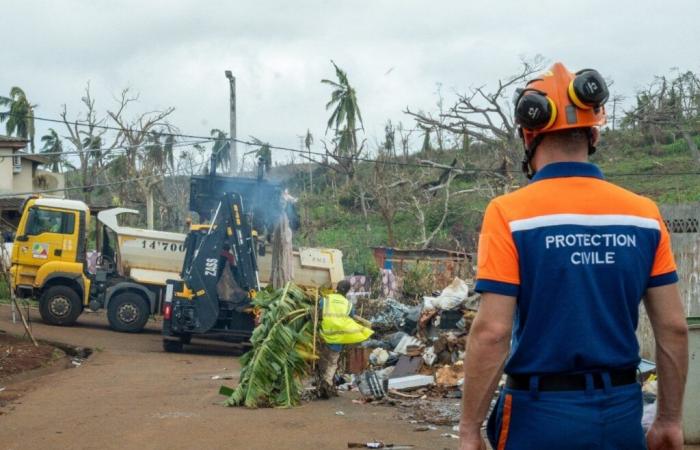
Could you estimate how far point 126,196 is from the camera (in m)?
46.5

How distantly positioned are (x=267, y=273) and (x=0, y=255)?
6.44 m

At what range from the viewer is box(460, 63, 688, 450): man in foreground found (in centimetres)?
301

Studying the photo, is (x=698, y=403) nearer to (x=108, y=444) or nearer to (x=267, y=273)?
(x=108, y=444)

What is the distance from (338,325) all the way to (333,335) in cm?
14

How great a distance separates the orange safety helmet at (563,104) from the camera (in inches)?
125

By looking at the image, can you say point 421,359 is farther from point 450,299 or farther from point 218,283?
point 218,283

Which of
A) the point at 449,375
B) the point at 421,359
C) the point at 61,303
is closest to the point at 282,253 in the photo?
the point at 61,303

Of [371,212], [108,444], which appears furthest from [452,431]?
[371,212]

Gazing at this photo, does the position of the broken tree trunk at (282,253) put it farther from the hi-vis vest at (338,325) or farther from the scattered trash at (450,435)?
the scattered trash at (450,435)

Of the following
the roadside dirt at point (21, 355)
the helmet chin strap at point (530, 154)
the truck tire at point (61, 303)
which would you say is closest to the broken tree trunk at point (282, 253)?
the truck tire at point (61, 303)

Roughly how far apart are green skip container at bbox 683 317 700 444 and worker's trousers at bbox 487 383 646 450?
4974 mm

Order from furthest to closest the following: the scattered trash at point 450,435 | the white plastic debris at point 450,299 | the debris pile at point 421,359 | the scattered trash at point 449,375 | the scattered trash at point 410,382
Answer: the white plastic debris at point 450,299 < the scattered trash at point 449,375 < the scattered trash at point 410,382 < the debris pile at point 421,359 < the scattered trash at point 450,435

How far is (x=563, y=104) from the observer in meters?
3.22

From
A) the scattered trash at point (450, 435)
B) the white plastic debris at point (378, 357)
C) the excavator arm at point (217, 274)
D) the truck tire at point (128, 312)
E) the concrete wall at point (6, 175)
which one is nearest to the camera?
the scattered trash at point (450, 435)
